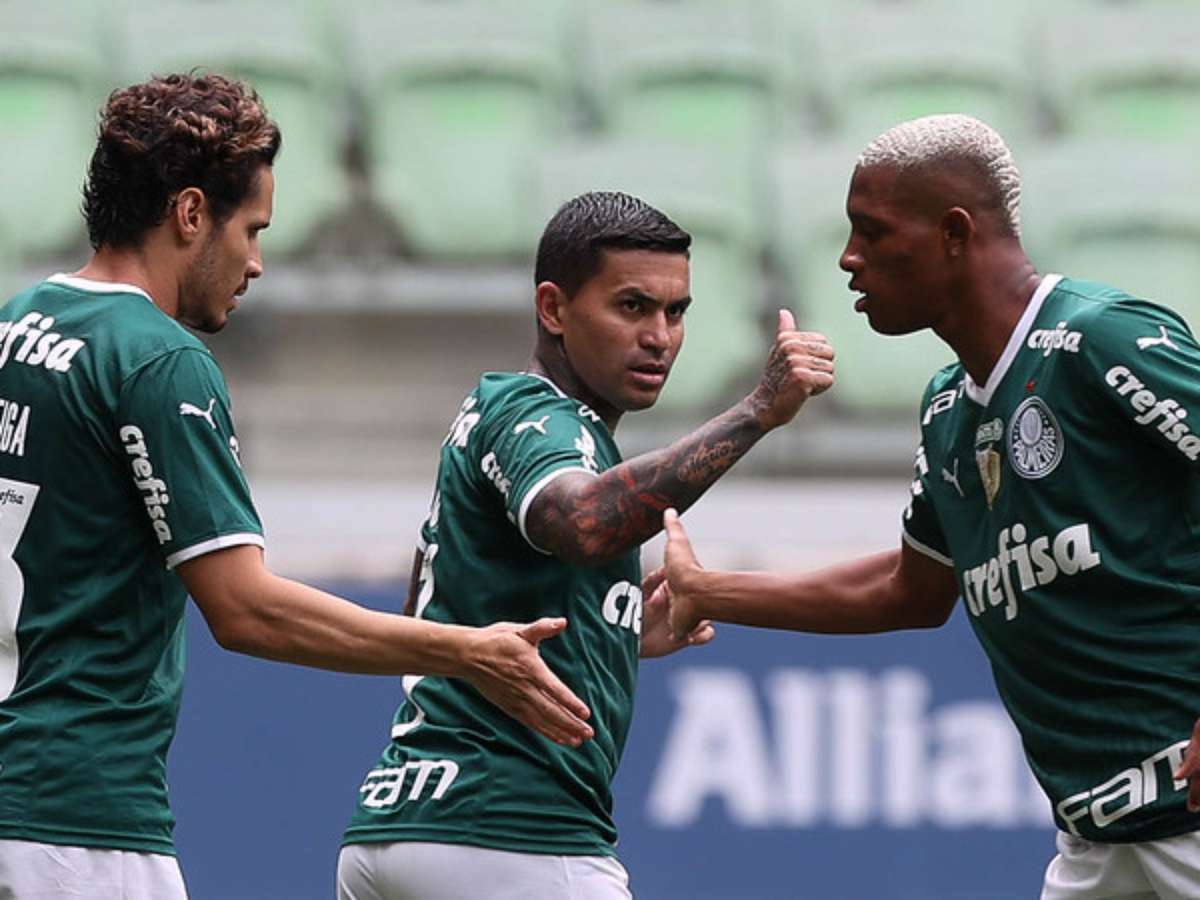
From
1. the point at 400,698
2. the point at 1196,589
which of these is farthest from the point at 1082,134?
the point at 1196,589

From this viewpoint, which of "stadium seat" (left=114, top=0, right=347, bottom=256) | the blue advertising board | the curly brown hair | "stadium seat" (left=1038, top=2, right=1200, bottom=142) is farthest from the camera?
"stadium seat" (left=1038, top=2, right=1200, bottom=142)

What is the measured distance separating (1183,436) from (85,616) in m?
1.89

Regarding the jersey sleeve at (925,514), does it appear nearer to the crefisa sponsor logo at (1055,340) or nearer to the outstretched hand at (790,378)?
the crefisa sponsor logo at (1055,340)

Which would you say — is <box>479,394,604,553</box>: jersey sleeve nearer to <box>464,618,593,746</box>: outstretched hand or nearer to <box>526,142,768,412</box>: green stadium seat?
<box>464,618,593,746</box>: outstretched hand

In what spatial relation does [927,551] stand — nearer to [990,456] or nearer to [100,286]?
[990,456]

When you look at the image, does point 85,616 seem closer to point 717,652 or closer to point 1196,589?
point 1196,589

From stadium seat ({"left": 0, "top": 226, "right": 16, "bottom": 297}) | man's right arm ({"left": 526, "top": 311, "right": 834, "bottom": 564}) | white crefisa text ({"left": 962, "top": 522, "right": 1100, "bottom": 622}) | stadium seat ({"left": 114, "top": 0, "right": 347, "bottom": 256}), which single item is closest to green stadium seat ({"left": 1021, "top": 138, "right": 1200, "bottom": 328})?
stadium seat ({"left": 114, "top": 0, "right": 347, "bottom": 256})

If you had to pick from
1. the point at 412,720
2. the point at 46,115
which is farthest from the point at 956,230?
the point at 46,115

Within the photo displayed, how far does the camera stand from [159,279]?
398cm

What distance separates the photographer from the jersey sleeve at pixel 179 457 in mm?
3785

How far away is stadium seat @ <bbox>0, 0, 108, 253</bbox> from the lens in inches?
361

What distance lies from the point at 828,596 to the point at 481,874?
1166 mm

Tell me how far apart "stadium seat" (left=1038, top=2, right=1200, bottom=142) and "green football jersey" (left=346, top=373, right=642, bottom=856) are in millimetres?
5897

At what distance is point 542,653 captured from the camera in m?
4.20
